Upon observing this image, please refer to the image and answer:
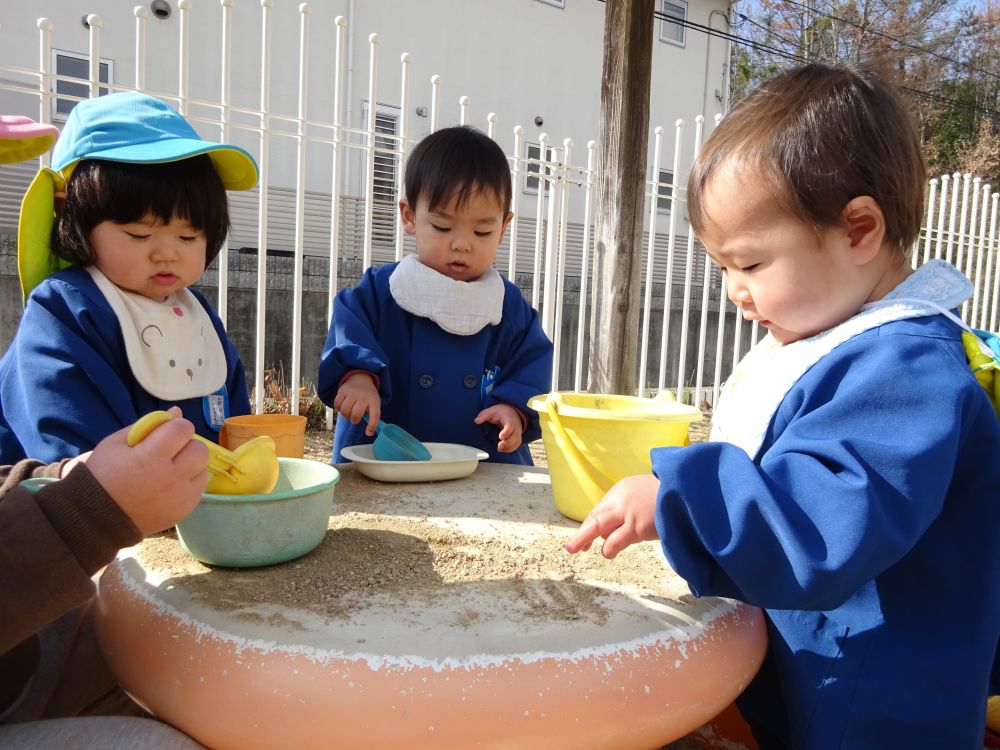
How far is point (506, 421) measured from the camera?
1.93 metres

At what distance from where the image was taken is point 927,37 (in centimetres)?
1870

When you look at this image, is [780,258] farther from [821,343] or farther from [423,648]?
[423,648]

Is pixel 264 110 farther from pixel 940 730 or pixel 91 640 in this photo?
pixel 940 730

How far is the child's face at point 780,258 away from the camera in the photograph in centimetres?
104

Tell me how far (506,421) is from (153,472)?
1.15 meters

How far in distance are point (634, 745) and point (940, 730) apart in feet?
1.57

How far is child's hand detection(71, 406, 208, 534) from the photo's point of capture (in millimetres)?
868

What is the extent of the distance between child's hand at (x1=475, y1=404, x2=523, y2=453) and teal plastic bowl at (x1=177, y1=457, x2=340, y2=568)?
2.85ft

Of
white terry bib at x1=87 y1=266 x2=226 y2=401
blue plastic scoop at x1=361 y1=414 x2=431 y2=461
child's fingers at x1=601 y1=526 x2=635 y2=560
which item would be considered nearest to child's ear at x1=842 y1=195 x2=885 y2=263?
child's fingers at x1=601 y1=526 x2=635 y2=560

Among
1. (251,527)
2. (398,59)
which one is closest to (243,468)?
(251,527)

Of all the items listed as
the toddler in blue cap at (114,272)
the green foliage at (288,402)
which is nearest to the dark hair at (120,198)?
the toddler in blue cap at (114,272)

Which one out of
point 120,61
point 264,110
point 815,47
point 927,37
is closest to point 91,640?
point 264,110

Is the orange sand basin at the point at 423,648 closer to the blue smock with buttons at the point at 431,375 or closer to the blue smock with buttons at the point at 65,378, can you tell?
the blue smock with buttons at the point at 65,378

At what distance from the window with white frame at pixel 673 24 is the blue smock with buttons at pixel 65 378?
1387 cm
